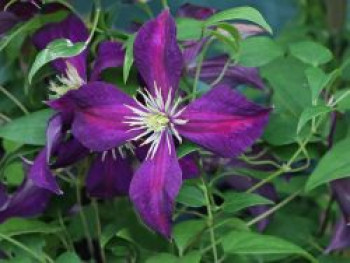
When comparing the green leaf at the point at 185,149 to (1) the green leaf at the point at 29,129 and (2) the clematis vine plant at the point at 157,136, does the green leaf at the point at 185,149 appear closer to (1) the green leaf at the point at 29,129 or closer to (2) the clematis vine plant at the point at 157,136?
(2) the clematis vine plant at the point at 157,136

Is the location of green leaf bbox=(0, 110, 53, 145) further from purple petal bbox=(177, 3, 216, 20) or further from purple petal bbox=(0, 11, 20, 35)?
purple petal bbox=(177, 3, 216, 20)

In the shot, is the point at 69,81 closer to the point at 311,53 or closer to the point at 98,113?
the point at 98,113

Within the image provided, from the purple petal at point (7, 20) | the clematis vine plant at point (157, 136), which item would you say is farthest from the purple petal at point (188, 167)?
the purple petal at point (7, 20)

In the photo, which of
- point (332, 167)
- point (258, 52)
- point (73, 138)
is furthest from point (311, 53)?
point (73, 138)

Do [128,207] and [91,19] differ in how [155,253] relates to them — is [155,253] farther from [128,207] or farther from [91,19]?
[91,19]

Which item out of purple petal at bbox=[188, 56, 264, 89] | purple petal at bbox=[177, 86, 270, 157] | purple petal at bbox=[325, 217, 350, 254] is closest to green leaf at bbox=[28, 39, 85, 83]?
purple petal at bbox=[177, 86, 270, 157]

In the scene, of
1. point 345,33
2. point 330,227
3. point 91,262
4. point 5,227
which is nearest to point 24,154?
point 5,227
